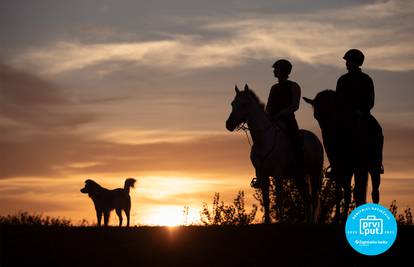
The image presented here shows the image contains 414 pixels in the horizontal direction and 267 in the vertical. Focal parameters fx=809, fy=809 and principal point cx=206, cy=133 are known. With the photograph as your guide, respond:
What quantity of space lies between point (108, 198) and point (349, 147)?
16.9 meters

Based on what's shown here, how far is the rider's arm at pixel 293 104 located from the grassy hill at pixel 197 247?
3285mm

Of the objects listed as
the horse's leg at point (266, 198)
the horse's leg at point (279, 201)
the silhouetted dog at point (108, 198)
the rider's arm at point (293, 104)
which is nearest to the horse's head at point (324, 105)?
the rider's arm at point (293, 104)

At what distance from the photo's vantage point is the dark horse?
1989cm

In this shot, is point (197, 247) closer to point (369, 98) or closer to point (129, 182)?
point (369, 98)

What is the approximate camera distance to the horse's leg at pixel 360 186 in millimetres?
19812

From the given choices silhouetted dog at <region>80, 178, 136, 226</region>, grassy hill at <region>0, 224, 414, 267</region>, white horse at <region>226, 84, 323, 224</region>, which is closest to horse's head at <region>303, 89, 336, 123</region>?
white horse at <region>226, 84, 323, 224</region>

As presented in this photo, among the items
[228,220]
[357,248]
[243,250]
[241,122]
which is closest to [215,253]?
[243,250]

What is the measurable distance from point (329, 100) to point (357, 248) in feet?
15.4

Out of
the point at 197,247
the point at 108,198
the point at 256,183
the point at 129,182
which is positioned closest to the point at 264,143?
the point at 256,183

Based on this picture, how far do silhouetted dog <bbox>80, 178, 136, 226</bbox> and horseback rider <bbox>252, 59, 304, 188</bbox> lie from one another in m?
14.2

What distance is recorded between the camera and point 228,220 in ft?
132

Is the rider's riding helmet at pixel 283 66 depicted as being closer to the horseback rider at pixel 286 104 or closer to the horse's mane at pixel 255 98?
the horseback rider at pixel 286 104

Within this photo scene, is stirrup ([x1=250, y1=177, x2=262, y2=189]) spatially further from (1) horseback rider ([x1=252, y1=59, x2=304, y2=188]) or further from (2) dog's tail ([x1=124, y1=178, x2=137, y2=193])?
(2) dog's tail ([x1=124, y1=178, x2=137, y2=193])

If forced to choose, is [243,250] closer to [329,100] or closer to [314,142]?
[329,100]
